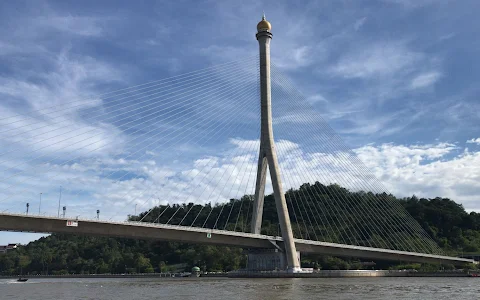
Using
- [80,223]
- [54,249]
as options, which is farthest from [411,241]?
[54,249]

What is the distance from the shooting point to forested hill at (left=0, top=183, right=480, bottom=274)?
278 ft

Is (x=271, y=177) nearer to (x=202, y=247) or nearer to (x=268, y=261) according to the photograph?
(x=268, y=261)

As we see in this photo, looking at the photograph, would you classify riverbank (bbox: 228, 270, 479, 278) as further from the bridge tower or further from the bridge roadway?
the bridge roadway

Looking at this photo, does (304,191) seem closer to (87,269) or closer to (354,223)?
(354,223)

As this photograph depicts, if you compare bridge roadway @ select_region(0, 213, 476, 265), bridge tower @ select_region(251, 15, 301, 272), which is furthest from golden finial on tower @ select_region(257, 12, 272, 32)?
bridge roadway @ select_region(0, 213, 476, 265)

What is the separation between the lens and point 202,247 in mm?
92000

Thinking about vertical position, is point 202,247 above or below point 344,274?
above

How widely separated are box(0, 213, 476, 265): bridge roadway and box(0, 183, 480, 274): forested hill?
31.5ft

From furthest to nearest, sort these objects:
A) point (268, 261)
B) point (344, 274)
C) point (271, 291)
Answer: point (344, 274), point (268, 261), point (271, 291)

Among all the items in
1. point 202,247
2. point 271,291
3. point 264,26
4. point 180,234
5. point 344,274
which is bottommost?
point 271,291

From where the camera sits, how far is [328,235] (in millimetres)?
78812

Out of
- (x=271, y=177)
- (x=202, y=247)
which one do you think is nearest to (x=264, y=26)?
(x=271, y=177)

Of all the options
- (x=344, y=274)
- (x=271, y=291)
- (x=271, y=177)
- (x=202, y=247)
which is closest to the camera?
(x=271, y=291)

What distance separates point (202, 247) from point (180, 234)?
42586 millimetres
